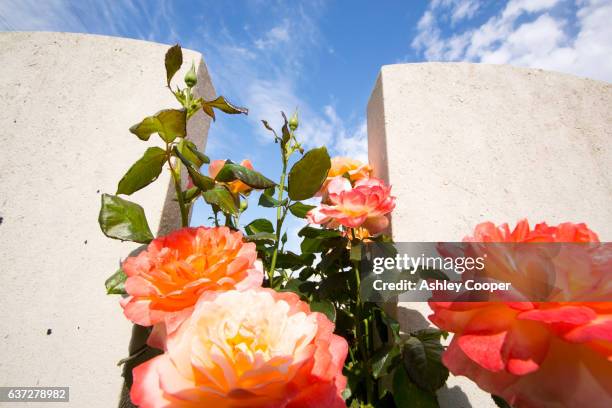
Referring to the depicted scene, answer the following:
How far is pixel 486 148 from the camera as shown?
1079mm

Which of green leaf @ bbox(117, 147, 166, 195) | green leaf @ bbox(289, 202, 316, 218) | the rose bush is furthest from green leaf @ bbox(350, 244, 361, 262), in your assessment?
green leaf @ bbox(117, 147, 166, 195)

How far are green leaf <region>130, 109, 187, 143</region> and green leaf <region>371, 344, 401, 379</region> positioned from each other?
60 cm

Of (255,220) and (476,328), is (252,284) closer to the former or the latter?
(476,328)

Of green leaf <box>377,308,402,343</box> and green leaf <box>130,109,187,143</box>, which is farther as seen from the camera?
green leaf <box>377,308,402,343</box>

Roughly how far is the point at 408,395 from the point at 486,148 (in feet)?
2.75

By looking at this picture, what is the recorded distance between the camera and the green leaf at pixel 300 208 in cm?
77

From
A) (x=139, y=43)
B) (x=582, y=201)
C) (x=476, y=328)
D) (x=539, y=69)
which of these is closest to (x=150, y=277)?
(x=476, y=328)

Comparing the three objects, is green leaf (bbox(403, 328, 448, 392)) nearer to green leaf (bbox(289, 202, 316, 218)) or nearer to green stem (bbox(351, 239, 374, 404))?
green stem (bbox(351, 239, 374, 404))

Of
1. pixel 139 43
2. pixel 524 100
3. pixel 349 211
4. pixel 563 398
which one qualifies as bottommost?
pixel 563 398

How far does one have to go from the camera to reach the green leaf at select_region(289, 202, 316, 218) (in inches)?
30.3

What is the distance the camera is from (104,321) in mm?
802

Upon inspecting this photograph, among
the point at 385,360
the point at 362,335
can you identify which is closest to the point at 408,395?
the point at 385,360

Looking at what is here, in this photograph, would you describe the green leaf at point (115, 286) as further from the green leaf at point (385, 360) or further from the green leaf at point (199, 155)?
the green leaf at point (385, 360)

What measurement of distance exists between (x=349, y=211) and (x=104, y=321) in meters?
0.68
